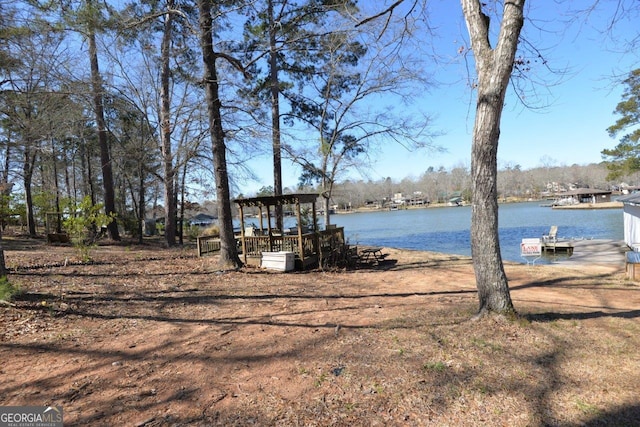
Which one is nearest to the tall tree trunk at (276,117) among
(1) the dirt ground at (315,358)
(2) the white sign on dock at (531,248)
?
(1) the dirt ground at (315,358)

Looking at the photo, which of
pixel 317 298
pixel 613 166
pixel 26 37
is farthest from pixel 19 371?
pixel 613 166

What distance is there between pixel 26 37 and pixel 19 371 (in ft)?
25.5

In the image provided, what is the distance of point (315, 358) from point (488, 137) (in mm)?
3065

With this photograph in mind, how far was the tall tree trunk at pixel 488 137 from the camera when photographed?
4.04 metres

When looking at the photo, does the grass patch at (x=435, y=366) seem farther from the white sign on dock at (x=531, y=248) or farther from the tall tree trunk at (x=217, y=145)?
the white sign on dock at (x=531, y=248)

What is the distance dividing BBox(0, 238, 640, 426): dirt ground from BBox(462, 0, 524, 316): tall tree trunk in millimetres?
459

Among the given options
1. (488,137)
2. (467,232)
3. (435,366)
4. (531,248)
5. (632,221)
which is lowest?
(467,232)

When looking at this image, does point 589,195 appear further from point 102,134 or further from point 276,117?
point 102,134

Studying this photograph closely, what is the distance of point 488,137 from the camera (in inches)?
161

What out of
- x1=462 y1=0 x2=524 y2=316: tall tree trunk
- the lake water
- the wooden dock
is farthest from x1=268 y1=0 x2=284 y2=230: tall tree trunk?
the wooden dock

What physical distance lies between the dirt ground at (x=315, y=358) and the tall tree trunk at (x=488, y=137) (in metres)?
0.46

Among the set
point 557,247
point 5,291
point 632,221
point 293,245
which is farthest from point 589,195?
point 5,291

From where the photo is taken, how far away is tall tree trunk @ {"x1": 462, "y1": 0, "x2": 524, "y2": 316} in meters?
4.04

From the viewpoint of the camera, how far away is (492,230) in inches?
165
